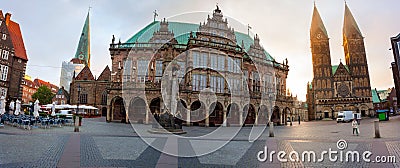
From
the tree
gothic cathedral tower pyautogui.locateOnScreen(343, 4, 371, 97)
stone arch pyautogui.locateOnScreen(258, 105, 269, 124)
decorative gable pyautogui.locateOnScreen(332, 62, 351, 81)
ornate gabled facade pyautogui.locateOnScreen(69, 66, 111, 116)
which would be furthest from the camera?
decorative gable pyautogui.locateOnScreen(332, 62, 351, 81)

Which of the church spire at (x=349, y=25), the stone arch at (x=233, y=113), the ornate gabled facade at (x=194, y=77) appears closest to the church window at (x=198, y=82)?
the ornate gabled facade at (x=194, y=77)

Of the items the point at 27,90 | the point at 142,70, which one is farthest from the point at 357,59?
the point at 27,90

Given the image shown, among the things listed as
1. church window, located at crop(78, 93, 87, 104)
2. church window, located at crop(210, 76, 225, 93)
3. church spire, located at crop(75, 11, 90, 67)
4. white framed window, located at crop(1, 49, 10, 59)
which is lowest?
church window, located at crop(78, 93, 87, 104)

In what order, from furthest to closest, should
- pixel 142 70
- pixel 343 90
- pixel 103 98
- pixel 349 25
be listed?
pixel 349 25 < pixel 343 90 < pixel 103 98 < pixel 142 70

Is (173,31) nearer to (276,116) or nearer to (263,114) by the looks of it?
(263,114)

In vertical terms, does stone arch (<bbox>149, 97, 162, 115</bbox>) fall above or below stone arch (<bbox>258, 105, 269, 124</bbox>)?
above

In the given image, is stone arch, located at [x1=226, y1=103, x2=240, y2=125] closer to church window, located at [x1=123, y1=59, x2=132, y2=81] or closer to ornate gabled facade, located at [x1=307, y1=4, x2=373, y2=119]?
church window, located at [x1=123, y1=59, x2=132, y2=81]

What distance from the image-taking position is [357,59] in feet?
241

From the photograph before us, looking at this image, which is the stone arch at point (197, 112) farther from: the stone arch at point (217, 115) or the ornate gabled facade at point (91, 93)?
the ornate gabled facade at point (91, 93)

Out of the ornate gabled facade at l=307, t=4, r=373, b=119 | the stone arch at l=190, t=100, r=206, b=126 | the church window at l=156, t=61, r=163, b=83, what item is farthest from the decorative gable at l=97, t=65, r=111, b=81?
the ornate gabled facade at l=307, t=4, r=373, b=119

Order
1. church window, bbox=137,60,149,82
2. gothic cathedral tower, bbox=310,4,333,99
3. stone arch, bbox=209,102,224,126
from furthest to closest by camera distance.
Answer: gothic cathedral tower, bbox=310,4,333,99
church window, bbox=137,60,149,82
stone arch, bbox=209,102,224,126

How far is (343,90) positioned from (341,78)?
12.4ft

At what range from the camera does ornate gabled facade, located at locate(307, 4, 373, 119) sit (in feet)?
227

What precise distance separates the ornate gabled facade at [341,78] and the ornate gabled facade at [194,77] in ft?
129
